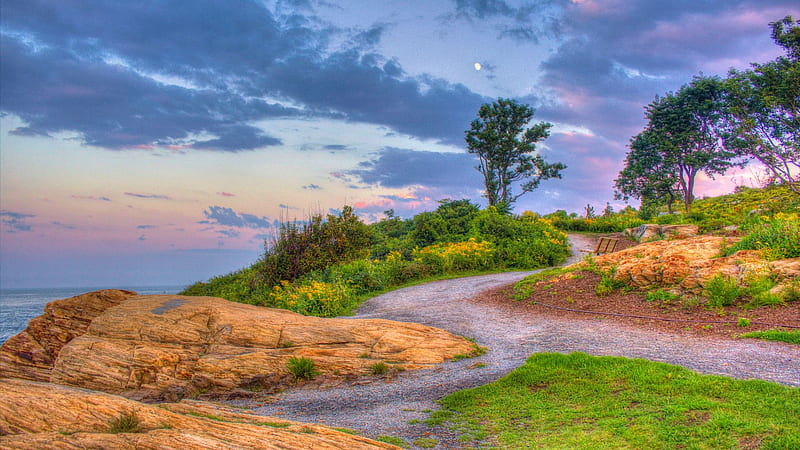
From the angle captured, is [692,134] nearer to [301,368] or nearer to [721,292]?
[721,292]

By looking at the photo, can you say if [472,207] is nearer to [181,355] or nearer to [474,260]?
[474,260]

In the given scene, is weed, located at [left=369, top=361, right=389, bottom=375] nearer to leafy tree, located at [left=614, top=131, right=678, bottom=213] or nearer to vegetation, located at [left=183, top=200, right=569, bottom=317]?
vegetation, located at [left=183, top=200, right=569, bottom=317]

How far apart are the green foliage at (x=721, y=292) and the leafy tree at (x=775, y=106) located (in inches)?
528

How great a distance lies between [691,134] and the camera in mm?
30422

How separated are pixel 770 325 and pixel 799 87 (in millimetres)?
20257

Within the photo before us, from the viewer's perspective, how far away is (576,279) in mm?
14031

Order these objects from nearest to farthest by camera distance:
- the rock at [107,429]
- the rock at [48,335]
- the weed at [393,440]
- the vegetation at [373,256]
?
the rock at [107,429], the weed at [393,440], the rock at [48,335], the vegetation at [373,256]

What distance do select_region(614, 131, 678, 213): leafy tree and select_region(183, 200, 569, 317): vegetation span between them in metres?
11.5

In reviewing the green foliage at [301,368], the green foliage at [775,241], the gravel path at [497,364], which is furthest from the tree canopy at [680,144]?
the green foliage at [301,368]

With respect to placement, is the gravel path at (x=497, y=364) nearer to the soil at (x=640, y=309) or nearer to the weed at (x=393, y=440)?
the weed at (x=393, y=440)

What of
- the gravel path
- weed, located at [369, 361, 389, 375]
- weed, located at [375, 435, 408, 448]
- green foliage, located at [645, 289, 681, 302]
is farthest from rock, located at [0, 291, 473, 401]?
green foliage, located at [645, 289, 681, 302]

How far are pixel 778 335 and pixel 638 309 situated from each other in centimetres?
311

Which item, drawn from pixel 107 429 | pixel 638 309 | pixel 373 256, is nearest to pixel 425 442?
pixel 107 429

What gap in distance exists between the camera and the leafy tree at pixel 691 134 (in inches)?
1178
